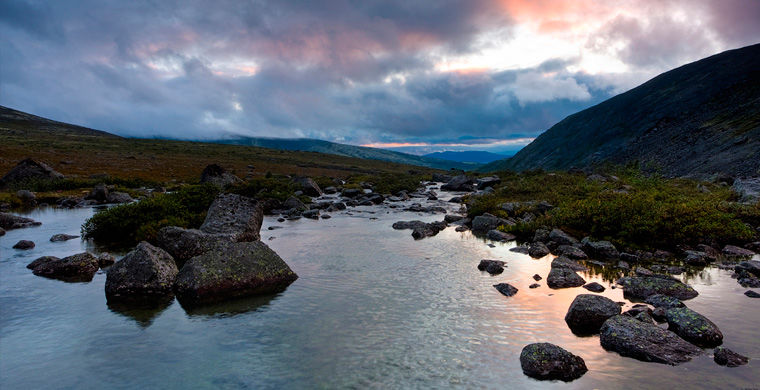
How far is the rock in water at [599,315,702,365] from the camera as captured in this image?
10.9 metres

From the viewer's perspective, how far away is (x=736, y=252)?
2247 cm

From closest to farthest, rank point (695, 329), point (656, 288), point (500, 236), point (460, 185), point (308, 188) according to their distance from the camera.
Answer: point (695, 329) < point (656, 288) < point (500, 236) < point (308, 188) < point (460, 185)

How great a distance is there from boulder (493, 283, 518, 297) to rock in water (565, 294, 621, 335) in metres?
3.17

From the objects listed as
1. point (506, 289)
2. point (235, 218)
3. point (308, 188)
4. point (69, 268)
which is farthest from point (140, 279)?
point (308, 188)

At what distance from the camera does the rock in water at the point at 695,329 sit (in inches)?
458

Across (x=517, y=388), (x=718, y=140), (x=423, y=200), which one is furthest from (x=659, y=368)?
(x=718, y=140)

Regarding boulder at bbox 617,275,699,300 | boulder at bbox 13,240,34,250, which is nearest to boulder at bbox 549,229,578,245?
boulder at bbox 617,275,699,300

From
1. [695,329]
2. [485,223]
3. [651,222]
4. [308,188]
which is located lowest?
[308,188]

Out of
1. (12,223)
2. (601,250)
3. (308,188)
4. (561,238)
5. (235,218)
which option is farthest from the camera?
(308,188)

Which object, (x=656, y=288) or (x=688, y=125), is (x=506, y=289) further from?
(x=688, y=125)

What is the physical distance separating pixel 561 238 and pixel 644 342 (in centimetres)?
1452

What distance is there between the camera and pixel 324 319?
1433cm

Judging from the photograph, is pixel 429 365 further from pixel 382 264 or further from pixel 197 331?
pixel 382 264

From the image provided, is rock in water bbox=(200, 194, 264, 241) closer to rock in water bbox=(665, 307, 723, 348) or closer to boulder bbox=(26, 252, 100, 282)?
boulder bbox=(26, 252, 100, 282)
